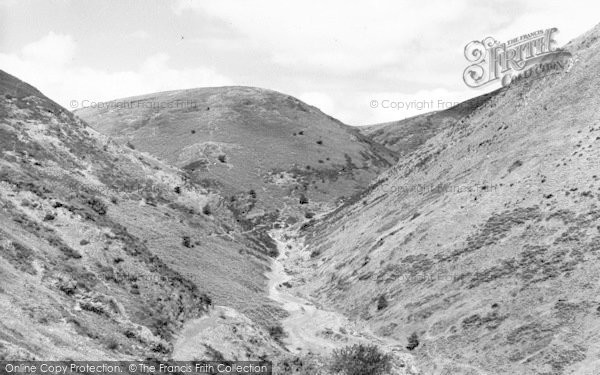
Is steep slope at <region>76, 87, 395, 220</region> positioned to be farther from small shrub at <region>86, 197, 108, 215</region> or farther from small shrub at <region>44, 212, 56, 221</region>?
small shrub at <region>44, 212, 56, 221</region>

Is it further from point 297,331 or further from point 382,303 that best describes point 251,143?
point 297,331

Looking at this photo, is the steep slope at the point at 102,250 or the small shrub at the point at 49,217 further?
the small shrub at the point at 49,217

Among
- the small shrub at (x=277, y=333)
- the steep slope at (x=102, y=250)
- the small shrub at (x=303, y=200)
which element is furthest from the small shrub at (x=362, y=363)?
the small shrub at (x=303, y=200)

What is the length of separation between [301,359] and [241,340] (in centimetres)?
446

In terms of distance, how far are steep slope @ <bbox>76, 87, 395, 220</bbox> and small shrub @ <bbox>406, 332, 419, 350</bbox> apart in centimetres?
6368

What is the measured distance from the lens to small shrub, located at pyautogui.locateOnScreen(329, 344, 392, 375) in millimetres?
36438

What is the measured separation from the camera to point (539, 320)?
38688 millimetres

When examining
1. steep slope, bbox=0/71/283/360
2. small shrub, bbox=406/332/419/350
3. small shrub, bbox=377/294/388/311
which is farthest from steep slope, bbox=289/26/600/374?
steep slope, bbox=0/71/283/360

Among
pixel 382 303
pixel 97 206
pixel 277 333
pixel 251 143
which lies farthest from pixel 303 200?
pixel 277 333

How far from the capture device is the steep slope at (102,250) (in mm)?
29094

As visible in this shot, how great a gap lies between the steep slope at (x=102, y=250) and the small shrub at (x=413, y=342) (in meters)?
10.2

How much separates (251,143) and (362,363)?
338 ft

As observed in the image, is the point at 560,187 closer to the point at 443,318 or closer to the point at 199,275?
the point at 443,318

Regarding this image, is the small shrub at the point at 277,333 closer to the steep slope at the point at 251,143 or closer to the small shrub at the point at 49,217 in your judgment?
the small shrub at the point at 49,217
